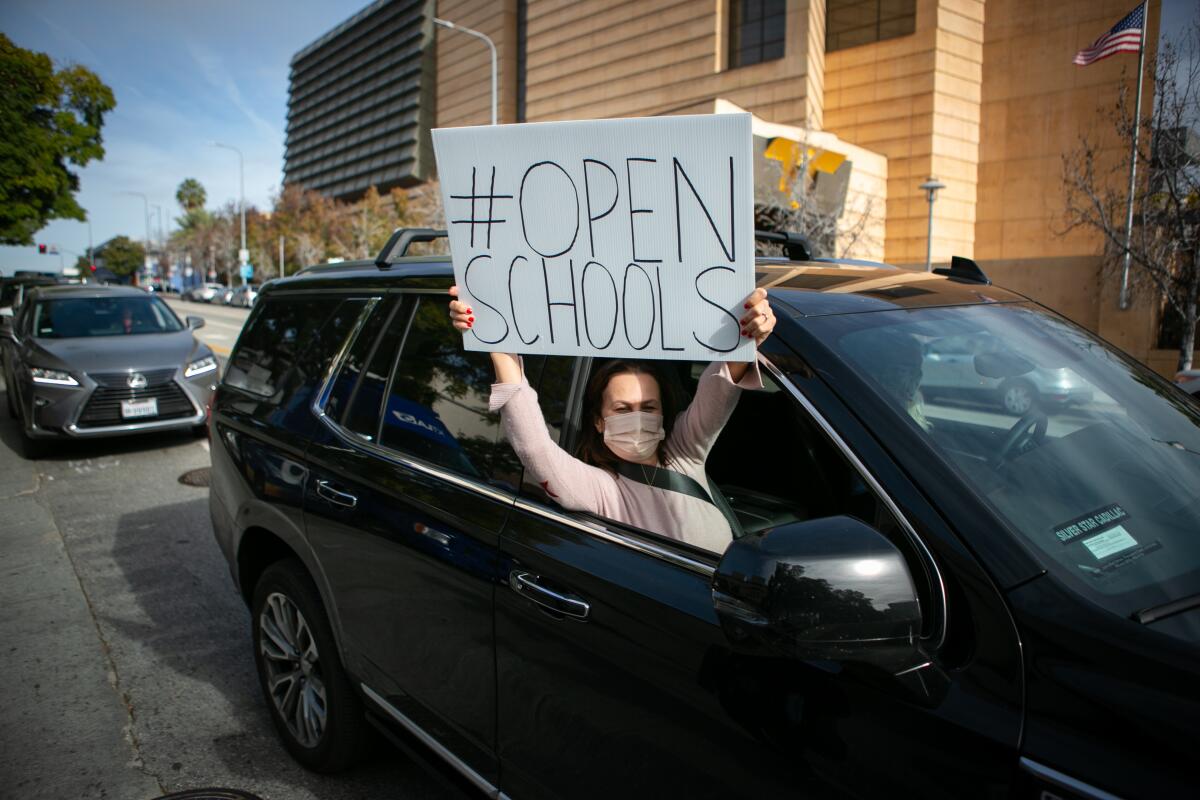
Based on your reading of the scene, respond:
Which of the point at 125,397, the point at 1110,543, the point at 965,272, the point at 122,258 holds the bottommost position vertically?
the point at 125,397

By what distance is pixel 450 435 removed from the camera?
2277mm

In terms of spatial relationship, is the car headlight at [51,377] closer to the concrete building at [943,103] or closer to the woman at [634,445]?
the woman at [634,445]

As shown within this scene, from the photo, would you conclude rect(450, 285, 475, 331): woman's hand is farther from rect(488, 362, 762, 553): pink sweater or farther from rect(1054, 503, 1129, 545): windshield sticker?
rect(1054, 503, 1129, 545): windshield sticker

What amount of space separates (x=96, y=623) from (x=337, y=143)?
95359 millimetres

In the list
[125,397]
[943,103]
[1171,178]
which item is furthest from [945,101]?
[125,397]

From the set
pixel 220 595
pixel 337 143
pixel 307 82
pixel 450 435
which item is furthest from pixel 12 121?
pixel 307 82

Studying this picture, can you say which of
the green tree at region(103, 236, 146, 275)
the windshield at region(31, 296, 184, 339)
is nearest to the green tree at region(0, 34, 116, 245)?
the windshield at region(31, 296, 184, 339)

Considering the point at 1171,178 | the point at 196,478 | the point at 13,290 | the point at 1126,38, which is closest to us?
the point at 196,478

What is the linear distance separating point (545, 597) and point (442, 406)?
30.8 inches

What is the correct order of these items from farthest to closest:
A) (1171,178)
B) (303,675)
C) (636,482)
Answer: (1171,178) → (303,675) → (636,482)

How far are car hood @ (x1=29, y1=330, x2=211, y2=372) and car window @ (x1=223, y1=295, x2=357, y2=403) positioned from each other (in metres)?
5.35

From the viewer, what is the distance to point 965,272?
2602 mm

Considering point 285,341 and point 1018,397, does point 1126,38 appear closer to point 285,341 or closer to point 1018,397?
point 1018,397

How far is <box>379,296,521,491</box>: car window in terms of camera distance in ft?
7.03
